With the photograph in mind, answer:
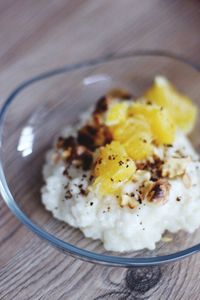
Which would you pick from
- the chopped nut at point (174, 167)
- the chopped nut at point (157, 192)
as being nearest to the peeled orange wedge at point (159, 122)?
the chopped nut at point (174, 167)

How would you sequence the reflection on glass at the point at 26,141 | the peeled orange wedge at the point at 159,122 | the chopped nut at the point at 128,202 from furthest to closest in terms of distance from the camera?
the reflection on glass at the point at 26,141, the peeled orange wedge at the point at 159,122, the chopped nut at the point at 128,202

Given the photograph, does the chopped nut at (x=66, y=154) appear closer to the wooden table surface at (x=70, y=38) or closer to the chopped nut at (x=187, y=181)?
the wooden table surface at (x=70, y=38)

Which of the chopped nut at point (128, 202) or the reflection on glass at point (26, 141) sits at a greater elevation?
the reflection on glass at point (26, 141)

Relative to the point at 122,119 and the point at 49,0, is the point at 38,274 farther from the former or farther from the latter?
the point at 49,0

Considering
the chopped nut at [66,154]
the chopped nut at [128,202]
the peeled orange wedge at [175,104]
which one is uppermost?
the chopped nut at [66,154]

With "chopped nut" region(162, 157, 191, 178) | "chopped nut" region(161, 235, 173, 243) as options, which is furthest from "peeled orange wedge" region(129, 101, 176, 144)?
"chopped nut" region(161, 235, 173, 243)

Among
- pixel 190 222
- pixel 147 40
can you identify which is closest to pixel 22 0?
pixel 147 40

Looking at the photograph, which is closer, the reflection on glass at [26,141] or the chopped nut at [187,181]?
the chopped nut at [187,181]

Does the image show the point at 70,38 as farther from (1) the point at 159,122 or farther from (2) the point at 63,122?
(1) the point at 159,122
